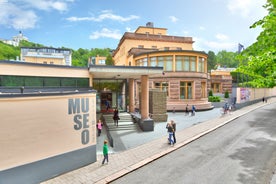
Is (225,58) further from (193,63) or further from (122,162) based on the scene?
(122,162)

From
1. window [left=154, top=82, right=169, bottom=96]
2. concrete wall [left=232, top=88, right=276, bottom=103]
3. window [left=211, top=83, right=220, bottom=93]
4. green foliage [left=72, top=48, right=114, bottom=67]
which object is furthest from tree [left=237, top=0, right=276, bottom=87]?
green foliage [left=72, top=48, right=114, bottom=67]

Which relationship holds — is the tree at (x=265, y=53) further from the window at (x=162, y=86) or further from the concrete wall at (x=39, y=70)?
the window at (x=162, y=86)

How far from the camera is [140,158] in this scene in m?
11.9

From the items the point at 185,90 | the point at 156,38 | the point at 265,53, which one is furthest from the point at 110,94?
the point at 156,38

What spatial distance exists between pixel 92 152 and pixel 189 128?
1148 cm

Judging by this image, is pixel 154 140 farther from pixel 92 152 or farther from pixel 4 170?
pixel 4 170

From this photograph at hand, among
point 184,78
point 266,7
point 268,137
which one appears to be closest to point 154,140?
point 268,137

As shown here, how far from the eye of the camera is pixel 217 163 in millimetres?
10883

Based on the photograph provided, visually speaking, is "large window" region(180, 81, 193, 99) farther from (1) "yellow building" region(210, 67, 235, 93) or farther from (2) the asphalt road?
(1) "yellow building" region(210, 67, 235, 93)

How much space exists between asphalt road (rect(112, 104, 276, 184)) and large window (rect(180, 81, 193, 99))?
1509cm

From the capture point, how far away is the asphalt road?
924 cm

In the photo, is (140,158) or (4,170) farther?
(140,158)

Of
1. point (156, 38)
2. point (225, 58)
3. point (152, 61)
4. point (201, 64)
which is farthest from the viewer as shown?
point (225, 58)

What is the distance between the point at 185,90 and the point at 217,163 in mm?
21003
